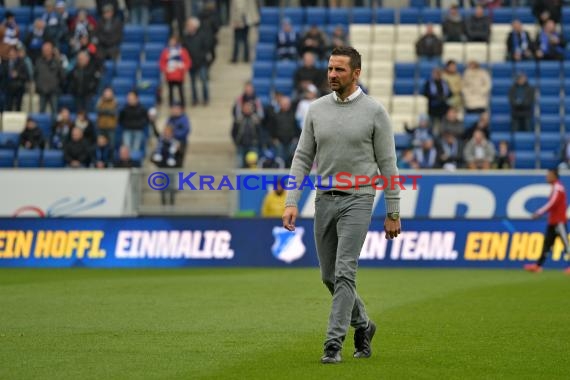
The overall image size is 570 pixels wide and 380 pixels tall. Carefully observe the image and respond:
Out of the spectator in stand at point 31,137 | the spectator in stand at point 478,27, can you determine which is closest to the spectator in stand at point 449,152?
the spectator in stand at point 478,27

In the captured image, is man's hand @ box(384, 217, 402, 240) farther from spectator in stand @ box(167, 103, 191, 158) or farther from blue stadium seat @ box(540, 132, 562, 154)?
blue stadium seat @ box(540, 132, 562, 154)

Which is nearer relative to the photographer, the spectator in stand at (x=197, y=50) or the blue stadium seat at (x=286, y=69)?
the spectator in stand at (x=197, y=50)

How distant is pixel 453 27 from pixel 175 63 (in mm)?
7098

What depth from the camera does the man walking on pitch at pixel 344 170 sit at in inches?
365

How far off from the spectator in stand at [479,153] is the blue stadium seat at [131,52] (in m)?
10.1

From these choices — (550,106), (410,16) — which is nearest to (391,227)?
(550,106)

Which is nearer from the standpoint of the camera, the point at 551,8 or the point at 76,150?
the point at 76,150

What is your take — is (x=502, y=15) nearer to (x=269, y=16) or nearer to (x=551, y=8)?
(x=551, y=8)

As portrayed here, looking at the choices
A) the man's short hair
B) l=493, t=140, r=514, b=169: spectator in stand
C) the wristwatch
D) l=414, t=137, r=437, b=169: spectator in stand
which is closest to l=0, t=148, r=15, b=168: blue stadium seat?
l=414, t=137, r=437, b=169: spectator in stand

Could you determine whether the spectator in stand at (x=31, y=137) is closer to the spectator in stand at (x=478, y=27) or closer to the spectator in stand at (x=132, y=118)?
the spectator in stand at (x=132, y=118)

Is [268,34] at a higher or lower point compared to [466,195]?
higher

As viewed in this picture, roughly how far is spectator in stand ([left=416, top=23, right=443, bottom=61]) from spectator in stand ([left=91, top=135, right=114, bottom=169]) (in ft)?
27.2

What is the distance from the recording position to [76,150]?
2831cm

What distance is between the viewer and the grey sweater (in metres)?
9.37
